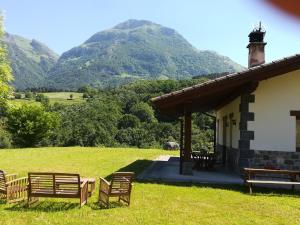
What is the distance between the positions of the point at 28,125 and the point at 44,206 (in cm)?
2922

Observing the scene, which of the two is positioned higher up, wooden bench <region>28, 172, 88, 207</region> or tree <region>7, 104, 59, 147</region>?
tree <region>7, 104, 59, 147</region>

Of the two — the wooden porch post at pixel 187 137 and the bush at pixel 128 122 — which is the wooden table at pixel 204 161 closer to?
the wooden porch post at pixel 187 137

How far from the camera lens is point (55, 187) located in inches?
335

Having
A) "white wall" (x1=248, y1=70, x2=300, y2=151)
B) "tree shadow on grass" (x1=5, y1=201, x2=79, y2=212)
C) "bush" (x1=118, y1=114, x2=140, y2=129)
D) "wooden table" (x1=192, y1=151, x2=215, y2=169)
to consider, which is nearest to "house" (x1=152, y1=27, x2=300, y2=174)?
"white wall" (x1=248, y1=70, x2=300, y2=151)

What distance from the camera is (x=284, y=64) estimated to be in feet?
40.2

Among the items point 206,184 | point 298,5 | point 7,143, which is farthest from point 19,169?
point 7,143

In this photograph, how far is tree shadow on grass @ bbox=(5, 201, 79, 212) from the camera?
814 cm

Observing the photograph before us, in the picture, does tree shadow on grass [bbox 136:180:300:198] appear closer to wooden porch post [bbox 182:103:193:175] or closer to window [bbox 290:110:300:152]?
wooden porch post [bbox 182:103:193:175]

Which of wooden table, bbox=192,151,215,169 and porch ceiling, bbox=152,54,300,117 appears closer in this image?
porch ceiling, bbox=152,54,300,117

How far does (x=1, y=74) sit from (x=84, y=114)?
41.0m

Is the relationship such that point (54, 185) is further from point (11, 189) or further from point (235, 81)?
point (235, 81)

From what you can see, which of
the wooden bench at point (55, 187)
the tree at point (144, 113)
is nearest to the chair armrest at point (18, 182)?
the wooden bench at point (55, 187)

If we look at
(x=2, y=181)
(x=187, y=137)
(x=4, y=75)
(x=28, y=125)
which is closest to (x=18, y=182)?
(x=2, y=181)

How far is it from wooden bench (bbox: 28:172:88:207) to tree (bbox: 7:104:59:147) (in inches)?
1139
